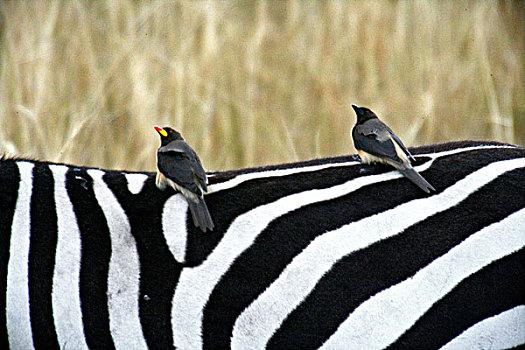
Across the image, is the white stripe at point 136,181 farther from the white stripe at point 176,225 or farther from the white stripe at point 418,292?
the white stripe at point 418,292

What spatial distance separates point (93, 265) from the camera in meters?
1.50

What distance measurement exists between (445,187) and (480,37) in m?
2.94

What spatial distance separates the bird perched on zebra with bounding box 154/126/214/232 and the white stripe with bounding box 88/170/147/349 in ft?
0.51

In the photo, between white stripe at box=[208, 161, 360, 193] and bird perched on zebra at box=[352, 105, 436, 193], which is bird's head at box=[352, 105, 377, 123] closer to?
bird perched on zebra at box=[352, 105, 436, 193]

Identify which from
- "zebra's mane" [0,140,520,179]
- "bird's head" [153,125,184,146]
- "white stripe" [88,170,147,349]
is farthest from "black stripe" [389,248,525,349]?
"bird's head" [153,125,184,146]

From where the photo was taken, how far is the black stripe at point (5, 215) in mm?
1459

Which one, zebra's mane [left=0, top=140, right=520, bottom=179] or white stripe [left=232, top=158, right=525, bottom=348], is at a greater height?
zebra's mane [left=0, top=140, right=520, bottom=179]

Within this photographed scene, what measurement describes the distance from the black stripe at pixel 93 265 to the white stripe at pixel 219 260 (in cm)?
16

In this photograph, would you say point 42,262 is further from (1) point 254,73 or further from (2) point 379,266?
(1) point 254,73

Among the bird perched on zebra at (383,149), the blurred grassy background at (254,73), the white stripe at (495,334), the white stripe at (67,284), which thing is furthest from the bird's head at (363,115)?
the blurred grassy background at (254,73)

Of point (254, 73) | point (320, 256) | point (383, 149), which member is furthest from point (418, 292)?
point (254, 73)

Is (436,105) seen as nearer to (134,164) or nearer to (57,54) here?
(134,164)

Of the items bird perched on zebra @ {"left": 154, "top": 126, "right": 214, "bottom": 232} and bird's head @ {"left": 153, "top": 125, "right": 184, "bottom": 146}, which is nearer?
bird perched on zebra @ {"left": 154, "top": 126, "right": 214, "bottom": 232}

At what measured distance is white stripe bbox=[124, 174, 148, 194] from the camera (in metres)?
1.63
